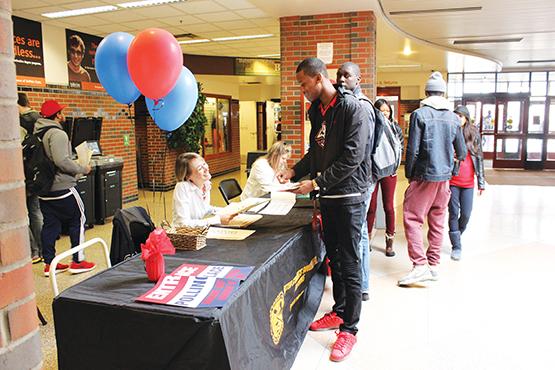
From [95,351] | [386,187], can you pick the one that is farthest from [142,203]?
[95,351]

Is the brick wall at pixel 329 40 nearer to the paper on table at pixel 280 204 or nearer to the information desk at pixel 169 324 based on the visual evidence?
the paper on table at pixel 280 204

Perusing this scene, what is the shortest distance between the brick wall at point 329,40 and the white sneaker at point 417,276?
9.22 feet

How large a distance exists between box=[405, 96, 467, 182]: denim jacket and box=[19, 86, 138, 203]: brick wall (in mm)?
5300

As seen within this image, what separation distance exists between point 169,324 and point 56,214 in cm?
317

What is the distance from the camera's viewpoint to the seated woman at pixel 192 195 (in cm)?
286

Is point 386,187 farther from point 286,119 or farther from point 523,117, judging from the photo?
point 523,117

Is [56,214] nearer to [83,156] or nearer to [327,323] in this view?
[83,156]

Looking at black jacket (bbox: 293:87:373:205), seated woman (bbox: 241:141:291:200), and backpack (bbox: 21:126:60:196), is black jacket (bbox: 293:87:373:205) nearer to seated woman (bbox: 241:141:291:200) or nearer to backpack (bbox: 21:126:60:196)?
seated woman (bbox: 241:141:291:200)

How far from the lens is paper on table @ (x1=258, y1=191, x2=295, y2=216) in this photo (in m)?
3.40

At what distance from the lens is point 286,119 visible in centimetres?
639

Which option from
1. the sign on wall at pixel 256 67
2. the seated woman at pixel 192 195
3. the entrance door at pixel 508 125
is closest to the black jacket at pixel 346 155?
the seated woman at pixel 192 195

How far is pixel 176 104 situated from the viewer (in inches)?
124

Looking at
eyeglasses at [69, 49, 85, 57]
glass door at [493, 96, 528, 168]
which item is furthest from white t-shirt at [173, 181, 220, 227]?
glass door at [493, 96, 528, 168]

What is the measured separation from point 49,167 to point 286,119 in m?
3.29
